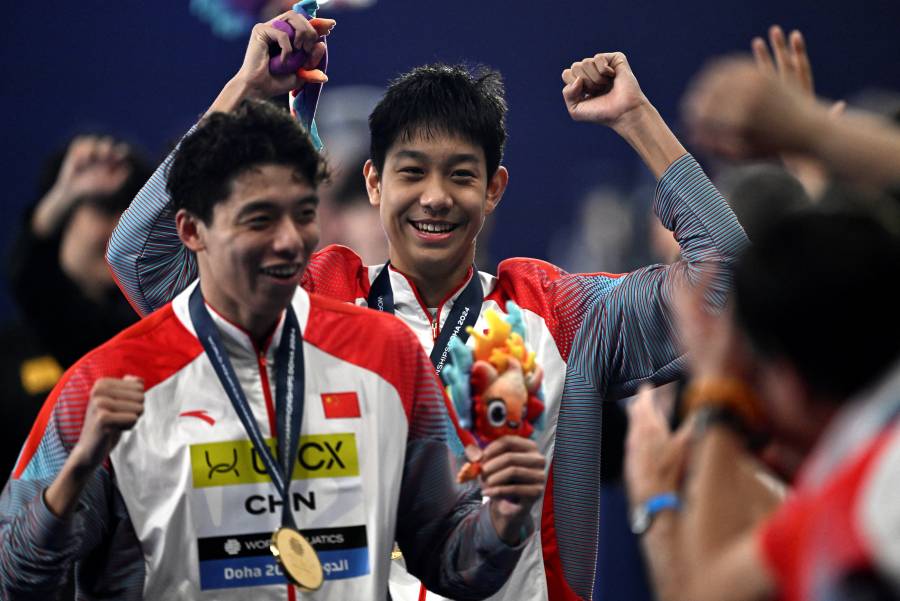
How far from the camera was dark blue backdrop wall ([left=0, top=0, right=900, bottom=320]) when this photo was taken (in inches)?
A: 228

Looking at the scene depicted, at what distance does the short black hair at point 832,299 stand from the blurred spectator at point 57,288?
201 centimetres

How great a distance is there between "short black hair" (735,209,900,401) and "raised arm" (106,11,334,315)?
1.76m

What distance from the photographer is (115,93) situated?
5.86 m

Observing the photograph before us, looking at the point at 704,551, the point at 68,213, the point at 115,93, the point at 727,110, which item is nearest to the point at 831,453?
the point at 704,551

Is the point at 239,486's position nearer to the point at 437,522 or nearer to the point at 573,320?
the point at 437,522

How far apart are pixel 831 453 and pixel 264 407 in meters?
1.36

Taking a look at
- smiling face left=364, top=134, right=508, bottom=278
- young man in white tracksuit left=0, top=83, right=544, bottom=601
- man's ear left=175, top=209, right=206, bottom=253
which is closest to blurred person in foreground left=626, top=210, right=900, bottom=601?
young man in white tracksuit left=0, top=83, right=544, bottom=601

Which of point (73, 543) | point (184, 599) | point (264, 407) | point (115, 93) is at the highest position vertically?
point (115, 93)

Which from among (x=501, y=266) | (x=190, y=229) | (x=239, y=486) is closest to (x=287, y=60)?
(x=190, y=229)

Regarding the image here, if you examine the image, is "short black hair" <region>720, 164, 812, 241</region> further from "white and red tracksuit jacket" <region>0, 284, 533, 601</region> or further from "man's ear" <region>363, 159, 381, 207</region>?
"white and red tracksuit jacket" <region>0, 284, 533, 601</region>

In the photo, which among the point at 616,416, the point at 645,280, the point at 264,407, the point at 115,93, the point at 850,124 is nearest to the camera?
the point at 850,124

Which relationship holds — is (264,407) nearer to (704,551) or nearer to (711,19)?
(704,551)

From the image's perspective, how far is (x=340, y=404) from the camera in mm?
2693

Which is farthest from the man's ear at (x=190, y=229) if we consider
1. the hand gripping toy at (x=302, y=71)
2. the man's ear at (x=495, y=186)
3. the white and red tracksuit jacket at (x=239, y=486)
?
the man's ear at (x=495, y=186)
